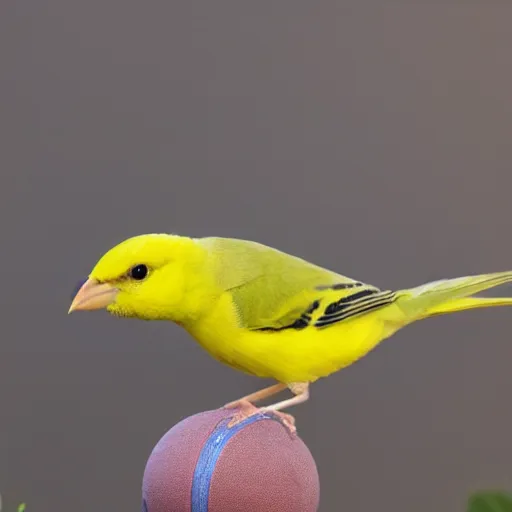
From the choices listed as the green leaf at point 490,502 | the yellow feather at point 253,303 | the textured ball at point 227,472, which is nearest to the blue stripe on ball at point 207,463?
the textured ball at point 227,472

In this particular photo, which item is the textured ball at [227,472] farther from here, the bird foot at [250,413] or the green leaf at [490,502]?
the green leaf at [490,502]

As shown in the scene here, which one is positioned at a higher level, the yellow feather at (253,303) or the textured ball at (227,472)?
the yellow feather at (253,303)

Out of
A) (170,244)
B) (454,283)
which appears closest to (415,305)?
(454,283)

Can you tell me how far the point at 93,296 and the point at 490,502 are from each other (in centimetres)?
43

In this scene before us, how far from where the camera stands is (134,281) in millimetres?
688

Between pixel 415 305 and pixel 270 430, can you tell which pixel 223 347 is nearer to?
pixel 270 430

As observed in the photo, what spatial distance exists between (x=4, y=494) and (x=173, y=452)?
3.65 feet

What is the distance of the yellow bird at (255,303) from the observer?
688mm

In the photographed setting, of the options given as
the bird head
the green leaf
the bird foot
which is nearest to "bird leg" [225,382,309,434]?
the bird foot

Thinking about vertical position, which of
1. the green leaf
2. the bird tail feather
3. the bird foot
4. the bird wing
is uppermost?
the bird wing

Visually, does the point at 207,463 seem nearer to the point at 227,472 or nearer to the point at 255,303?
the point at 227,472

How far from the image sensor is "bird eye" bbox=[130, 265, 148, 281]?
0.68m

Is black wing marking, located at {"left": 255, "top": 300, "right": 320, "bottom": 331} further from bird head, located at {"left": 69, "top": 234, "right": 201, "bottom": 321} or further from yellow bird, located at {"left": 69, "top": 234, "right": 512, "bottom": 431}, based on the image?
bird head, located at {"left": 69, "top": 234, "right": 201, "bottom": 321}

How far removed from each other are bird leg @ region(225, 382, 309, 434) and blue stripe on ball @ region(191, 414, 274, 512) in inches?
0.5
